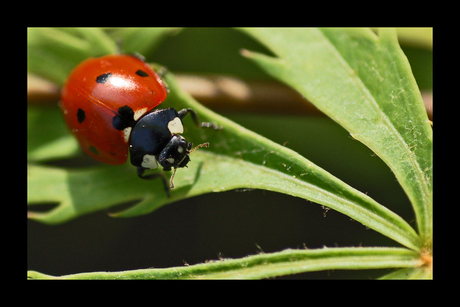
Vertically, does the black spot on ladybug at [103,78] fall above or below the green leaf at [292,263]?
above

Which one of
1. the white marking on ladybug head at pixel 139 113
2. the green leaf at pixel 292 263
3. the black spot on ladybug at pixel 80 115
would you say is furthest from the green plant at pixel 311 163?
the black spot on ladybug at pixel 80 115

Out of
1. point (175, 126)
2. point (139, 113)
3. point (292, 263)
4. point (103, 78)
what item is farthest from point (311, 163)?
point (103, 78)

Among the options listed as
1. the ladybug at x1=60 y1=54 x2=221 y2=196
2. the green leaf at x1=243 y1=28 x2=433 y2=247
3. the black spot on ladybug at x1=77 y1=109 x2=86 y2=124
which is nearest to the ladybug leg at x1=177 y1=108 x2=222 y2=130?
the ladybug at x1=60 y1=54 x2=221 y2=196

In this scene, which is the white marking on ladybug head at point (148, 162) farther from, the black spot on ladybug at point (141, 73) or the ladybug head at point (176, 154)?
the black spot on ladybug at point (141, 73)

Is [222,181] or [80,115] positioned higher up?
[80,115]

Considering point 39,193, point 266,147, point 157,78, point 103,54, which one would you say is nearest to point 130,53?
point 103,54

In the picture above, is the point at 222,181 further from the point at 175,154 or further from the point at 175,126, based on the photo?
the point at 175,126
